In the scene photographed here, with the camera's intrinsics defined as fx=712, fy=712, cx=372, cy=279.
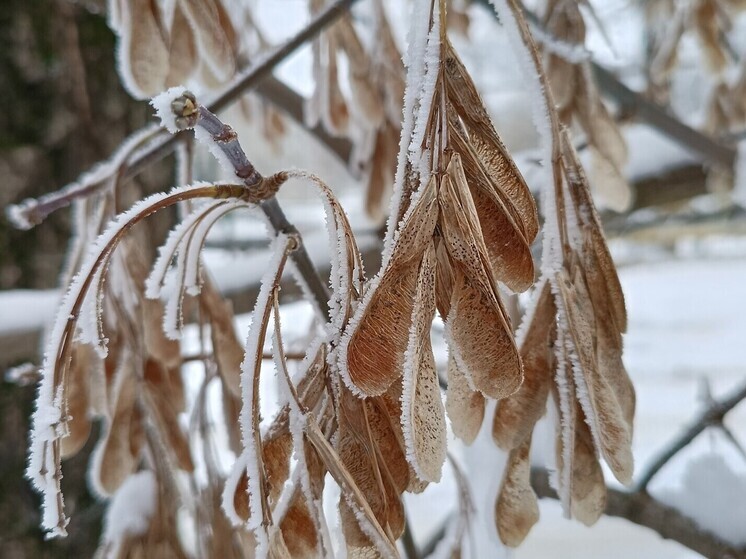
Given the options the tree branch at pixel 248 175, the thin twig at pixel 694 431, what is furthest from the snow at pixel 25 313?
the thin twig at pixel 694 431

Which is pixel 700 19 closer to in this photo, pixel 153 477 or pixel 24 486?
pixel 153 477

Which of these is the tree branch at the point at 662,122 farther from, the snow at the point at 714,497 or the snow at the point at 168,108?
the snow at the point at 168,108

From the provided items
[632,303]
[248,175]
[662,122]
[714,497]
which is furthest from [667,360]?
[248,175]

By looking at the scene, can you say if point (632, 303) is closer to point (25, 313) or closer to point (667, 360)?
point (667, 360)

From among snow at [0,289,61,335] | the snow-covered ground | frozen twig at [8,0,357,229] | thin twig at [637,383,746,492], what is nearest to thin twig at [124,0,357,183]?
frozen twig at [8,0,357,229]

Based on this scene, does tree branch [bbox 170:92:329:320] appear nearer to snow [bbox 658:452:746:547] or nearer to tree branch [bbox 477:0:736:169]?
snow [bbox 658:452:746:547]
